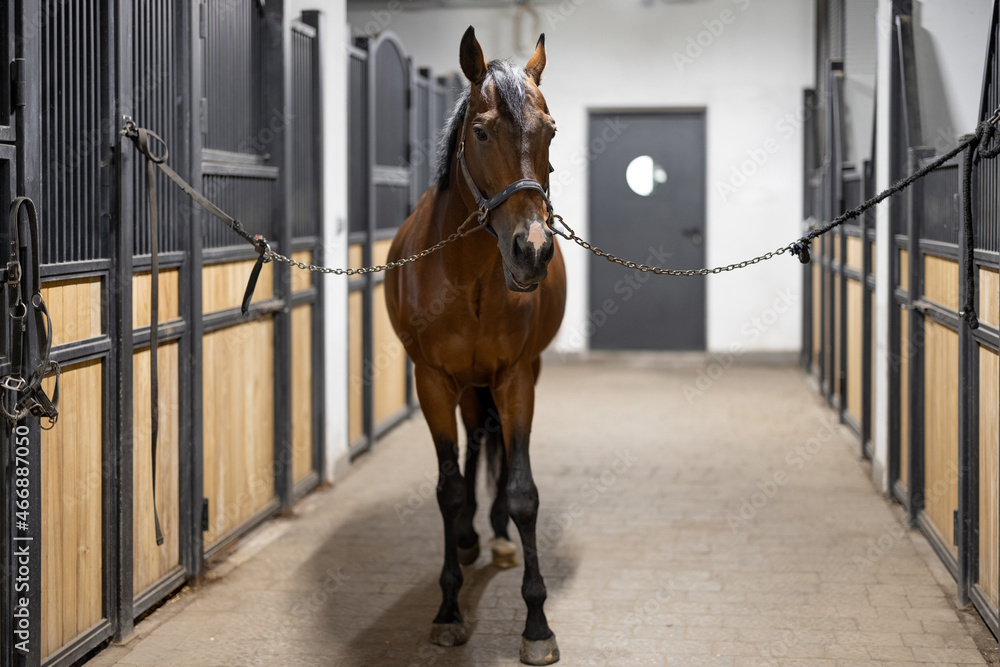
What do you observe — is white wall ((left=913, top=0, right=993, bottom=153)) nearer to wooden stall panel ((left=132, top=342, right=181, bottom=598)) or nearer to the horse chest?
the horse chest

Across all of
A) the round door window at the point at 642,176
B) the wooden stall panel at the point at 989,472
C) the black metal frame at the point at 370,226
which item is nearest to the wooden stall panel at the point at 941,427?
the wooden stall panel at the point at 989,472

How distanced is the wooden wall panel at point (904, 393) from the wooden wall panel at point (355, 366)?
2561 millimetres

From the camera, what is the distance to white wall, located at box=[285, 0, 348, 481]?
4.70m

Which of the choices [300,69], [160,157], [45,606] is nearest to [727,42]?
[300,69]

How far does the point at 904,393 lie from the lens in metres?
4.15

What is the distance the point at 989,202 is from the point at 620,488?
89.2 inches

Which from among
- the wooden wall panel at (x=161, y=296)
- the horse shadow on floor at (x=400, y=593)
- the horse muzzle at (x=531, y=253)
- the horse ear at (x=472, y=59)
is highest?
the horse ear at (x=472, y=59)

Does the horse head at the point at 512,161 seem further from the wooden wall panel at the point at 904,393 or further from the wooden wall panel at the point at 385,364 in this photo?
the wooden wall panel at the point at 385,364

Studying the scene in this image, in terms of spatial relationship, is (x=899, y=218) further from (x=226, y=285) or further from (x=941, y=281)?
(x=226, y=285)

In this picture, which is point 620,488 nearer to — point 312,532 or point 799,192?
point 312,532

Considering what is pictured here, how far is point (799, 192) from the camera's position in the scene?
866 cm

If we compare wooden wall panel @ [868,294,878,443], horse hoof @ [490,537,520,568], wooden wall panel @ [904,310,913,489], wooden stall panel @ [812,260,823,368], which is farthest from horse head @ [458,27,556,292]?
wooden stall panel @ [812,260,823,368]

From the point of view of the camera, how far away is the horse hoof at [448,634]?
2857 mm

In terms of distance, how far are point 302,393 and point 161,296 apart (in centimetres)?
142
